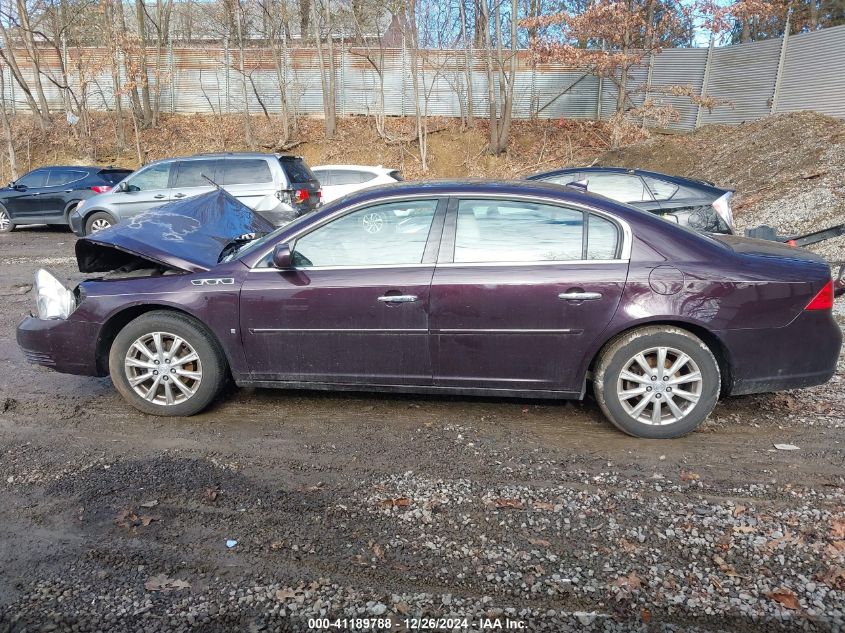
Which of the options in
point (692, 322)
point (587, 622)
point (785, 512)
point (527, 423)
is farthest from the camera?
point (527, 423)

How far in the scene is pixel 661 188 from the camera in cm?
846

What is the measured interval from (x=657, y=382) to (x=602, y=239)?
3.18ft

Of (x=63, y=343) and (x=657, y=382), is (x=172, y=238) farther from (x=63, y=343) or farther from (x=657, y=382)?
(x=657, y=382)

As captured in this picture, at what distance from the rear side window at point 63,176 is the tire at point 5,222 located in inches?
55.8

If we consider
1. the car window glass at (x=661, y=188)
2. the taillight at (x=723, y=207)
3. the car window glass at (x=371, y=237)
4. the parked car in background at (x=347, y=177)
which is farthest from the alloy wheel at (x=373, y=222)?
the parked car in background at (x=347, y=177)

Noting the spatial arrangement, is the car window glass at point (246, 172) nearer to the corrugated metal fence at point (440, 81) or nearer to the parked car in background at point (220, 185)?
the parked car in background at point (220, 185)

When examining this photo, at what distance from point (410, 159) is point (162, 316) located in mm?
19318

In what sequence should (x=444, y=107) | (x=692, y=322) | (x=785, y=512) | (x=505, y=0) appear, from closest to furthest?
(x=785, y=512) → (x=692, y=322) → (x=505, y=0) → (x=444, y=107)

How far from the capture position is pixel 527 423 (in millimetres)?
4164

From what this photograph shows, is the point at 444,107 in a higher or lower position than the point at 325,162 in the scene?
higher

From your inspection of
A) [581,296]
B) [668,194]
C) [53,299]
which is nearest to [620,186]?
[668,194]

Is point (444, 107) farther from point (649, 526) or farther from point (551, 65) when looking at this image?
point (649, 526)

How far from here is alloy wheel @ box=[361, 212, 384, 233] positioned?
410cm

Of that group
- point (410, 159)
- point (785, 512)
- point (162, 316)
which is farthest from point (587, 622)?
point (410, 159)
